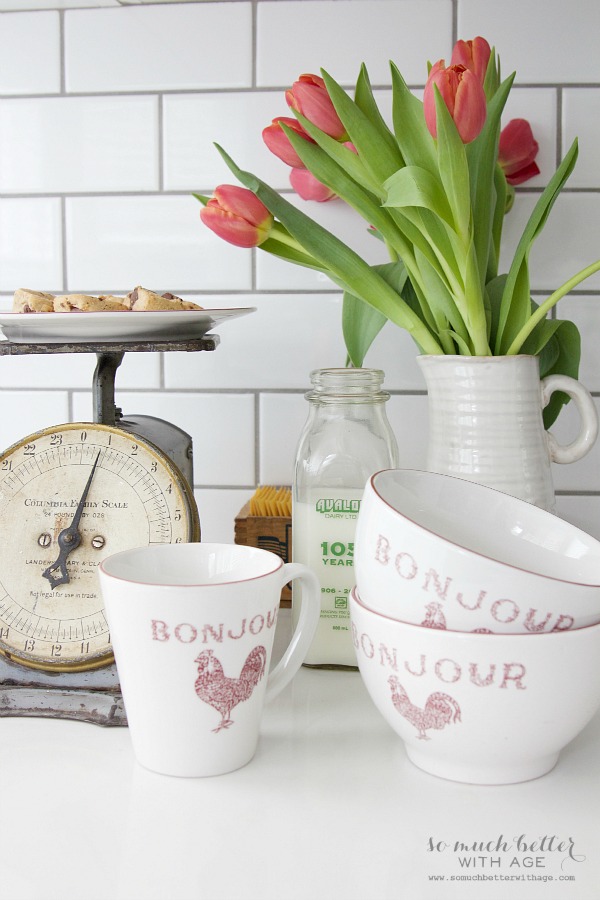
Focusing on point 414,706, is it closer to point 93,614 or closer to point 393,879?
point 393,879

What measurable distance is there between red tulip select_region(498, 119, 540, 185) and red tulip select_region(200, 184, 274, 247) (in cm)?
29

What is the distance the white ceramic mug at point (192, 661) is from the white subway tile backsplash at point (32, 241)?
0.53 meters

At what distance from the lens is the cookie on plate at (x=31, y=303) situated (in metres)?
0.70

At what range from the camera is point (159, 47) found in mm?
970

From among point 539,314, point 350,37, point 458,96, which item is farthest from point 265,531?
point 350,37

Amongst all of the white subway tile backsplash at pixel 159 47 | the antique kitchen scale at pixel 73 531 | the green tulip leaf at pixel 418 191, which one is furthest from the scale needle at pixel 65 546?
the white subway tile backsplash at pixel 159 47

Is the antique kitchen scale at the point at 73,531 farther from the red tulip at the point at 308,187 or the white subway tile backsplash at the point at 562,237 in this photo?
the white subway tile backsplash at the point at 562,237

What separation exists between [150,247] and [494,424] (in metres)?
0.49

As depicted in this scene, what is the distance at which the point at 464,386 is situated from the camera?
0.73 m

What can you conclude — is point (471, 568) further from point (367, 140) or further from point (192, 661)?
point (367, 140)

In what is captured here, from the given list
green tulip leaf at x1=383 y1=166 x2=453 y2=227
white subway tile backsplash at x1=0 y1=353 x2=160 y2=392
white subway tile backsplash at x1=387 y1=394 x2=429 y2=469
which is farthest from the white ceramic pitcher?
white subway tile backsplash at x1=0 y1=353 x2=160 y2=392

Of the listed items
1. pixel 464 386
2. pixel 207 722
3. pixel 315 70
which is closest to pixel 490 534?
pixel 464 386

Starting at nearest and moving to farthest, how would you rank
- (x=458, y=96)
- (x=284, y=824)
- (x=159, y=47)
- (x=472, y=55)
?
(x=284, y=824) < (x=458, y=96) < (x=472, y=55) < (x=159, y=47)

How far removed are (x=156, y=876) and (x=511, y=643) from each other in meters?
0.24
